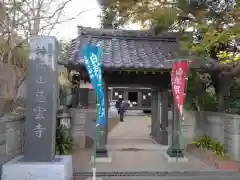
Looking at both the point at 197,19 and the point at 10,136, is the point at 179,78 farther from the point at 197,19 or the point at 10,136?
the point at 10,136

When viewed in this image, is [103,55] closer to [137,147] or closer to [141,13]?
[141,13]

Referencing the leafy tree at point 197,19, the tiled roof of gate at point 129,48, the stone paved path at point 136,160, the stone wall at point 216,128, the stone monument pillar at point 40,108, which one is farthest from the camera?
the stone wall at point 216,128

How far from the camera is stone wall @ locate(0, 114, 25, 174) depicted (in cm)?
685

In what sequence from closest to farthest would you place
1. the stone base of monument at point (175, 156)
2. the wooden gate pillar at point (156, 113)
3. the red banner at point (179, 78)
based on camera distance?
the red banner at point (179, 78) → the stone base of monument at point (175, 156) → the wooden gate pillar at point (156, 113)

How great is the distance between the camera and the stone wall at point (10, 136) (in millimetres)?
6852

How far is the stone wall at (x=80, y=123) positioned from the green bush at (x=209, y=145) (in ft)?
14.3

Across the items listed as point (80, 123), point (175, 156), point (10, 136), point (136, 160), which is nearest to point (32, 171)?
point (10, 136)

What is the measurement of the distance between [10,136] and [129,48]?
5.60 meters

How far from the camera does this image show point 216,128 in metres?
10.9

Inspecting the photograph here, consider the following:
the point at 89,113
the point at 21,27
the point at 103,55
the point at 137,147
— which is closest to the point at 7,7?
the point at 21,27

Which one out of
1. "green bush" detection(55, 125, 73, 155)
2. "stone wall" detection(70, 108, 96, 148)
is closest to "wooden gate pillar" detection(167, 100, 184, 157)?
"stone wall" detection(70, 108, 96, 148)

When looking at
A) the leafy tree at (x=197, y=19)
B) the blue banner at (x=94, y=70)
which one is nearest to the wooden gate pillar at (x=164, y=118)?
the leafy tree at (x=197, y=19)

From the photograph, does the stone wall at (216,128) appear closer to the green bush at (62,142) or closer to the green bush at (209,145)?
the green bush at (209,145)

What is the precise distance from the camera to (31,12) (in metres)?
9.38
